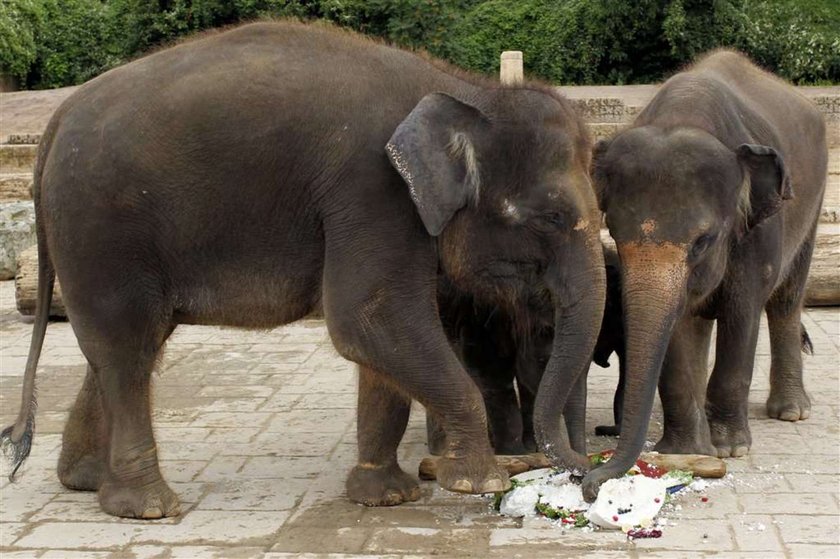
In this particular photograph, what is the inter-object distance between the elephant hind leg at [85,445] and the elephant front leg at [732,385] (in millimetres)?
2716

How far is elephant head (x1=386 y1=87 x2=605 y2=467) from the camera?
199 inches

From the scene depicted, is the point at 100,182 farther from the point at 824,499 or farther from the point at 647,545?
the point at 824,499

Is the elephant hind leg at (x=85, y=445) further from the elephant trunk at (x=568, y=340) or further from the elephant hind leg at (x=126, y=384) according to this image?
the elephant trunk at (x=568, y=340)

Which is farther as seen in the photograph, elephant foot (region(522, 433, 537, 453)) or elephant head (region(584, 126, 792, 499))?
elephant foot (region(522, 433, 537, 453))

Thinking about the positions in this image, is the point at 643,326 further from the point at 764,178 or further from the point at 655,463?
the point at 764,178

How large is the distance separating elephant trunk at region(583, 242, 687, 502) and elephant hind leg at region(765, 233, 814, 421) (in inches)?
69.3

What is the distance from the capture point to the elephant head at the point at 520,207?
5057 millimetres

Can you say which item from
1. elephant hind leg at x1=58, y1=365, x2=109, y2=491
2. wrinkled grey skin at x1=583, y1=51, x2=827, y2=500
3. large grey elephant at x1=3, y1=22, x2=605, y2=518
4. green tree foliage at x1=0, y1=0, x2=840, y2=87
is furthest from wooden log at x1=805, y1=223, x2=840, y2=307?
green tree foliage at x1=0, y1=0, x2=840, y2=87

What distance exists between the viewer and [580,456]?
5320mm

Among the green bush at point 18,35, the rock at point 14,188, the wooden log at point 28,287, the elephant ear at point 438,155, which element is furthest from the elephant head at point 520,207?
the green bush at point 18,35

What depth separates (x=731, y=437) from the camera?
6254mm

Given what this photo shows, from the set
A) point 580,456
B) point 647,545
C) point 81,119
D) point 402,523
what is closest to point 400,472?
point 402,523

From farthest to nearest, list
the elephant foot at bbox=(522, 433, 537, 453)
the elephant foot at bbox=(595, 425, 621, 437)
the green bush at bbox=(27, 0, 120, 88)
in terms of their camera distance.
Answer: the green bush at bbox=(27, 0, 120, 88), the elephant foot at bbox=(595, 425, 621, 437), the elephant foot at bbox=(522, 433, 537, 453)

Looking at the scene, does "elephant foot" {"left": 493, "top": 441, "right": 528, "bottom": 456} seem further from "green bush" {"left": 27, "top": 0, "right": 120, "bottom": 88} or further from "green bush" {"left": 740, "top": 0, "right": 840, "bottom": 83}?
"green bush" {"left": 27, "top": 0, "right": 120, "bottom": 88}
